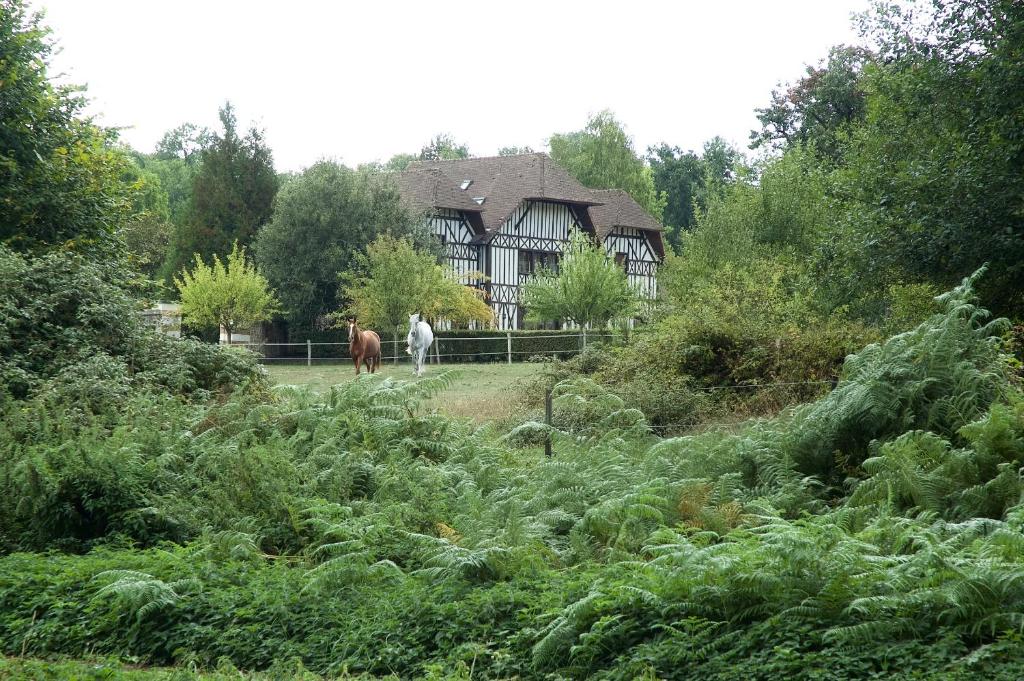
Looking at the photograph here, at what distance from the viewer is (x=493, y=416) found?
20594mm

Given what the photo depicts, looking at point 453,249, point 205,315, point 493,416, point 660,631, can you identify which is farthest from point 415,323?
point 660,631

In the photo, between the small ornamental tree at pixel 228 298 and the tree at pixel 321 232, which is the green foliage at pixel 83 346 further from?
the tree at pixel 321 232

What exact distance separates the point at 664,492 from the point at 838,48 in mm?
42220

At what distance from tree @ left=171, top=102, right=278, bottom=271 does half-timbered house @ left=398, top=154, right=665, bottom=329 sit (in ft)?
23.0

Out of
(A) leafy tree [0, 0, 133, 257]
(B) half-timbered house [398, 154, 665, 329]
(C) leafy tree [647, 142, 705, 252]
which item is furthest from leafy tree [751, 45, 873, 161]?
(C) leafy tree [647, 142, 705, 252]

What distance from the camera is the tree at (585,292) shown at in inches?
1612

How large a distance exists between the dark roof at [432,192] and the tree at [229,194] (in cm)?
683

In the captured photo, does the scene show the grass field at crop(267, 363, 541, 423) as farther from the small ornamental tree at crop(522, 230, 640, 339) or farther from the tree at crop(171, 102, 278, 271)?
the tree at crop(171, 102, 278, 271)

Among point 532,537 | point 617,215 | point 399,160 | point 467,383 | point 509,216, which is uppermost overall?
point 399,160

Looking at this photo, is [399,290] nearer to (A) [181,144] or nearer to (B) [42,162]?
(B) [42,162]

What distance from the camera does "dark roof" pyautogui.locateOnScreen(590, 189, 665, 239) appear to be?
60688mm

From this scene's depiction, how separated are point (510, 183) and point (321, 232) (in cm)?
1309

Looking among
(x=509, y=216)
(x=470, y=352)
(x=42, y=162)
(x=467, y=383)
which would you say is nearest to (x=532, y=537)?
(x=42, y=162)

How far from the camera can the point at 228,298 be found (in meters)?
45.9
